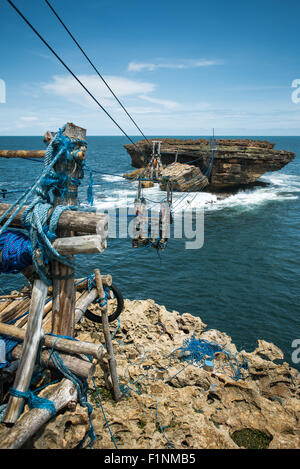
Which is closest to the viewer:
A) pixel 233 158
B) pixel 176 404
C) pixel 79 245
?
pixel 79 245

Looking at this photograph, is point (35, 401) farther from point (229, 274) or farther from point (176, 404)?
point (229, 274)

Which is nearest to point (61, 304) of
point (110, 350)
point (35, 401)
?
point (35, 401)

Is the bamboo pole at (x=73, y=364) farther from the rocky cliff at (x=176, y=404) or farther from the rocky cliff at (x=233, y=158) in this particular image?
the rocky cliff at (x=233, y=158)

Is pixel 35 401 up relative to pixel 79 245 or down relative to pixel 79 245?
down

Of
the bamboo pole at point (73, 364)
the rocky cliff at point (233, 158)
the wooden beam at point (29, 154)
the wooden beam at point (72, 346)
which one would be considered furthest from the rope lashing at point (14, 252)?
the rocky cliff at point (233, 158)

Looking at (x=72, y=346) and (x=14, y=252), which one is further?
(x=72, y=346)

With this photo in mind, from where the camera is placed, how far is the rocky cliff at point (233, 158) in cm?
4016

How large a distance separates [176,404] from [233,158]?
3875 cm

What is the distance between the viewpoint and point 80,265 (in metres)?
20.5

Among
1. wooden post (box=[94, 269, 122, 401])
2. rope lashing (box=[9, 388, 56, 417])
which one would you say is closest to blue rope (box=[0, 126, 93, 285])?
rope lashing (box=[9, 388, 56, 417])

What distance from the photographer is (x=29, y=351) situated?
4859mm

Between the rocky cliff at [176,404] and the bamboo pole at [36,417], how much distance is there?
0.33m
